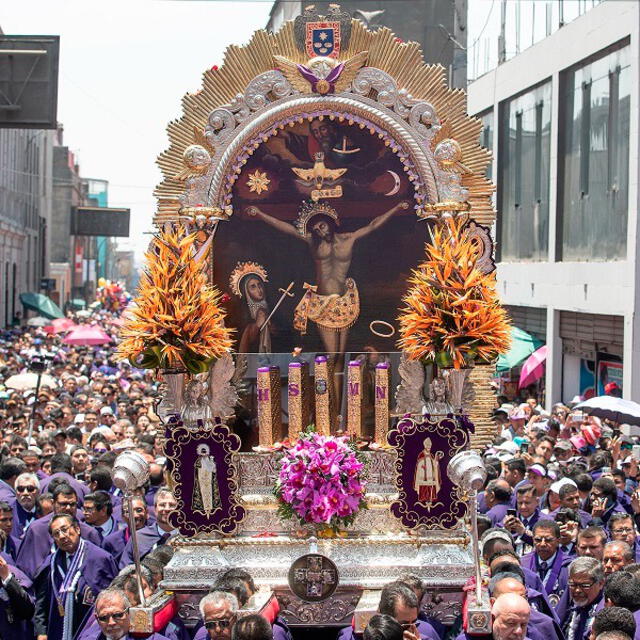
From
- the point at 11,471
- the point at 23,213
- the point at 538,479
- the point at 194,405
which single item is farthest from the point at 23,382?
the point at 23,213

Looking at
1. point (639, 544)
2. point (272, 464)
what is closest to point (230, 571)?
point (272, 464)

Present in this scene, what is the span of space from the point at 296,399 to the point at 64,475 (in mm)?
3422

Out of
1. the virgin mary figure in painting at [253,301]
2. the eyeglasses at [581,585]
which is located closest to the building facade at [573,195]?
the virgin mary figure in painting at [253,301]

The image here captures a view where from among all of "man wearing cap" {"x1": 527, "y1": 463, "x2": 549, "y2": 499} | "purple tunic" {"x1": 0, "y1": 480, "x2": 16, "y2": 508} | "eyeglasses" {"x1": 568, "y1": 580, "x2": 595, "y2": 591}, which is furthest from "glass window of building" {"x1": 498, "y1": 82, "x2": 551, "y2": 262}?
"eyeglasses" {"x1": 568, "y1": 580, "x2": 595, "y2": 591}

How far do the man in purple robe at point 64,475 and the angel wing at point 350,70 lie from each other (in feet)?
15.2

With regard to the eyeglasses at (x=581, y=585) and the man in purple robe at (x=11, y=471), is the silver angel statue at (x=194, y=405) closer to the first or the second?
the eyeglasses at (x=581, y=585)

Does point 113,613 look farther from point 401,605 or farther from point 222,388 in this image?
point 222,388

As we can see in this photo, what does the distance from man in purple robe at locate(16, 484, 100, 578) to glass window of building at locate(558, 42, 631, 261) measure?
1392cm

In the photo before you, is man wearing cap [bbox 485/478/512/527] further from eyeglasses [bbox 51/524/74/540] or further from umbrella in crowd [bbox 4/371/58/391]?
umbrella in crowd [bbox 4/371/58/391]

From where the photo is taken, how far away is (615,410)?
1434cm

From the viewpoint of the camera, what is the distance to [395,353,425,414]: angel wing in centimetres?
1027

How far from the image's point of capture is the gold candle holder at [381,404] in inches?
415

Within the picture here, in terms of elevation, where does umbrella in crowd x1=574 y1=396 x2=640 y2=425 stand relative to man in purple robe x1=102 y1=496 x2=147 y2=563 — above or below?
above

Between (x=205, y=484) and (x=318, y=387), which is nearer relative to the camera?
(x=205, y=484)
